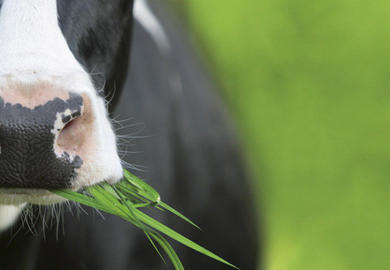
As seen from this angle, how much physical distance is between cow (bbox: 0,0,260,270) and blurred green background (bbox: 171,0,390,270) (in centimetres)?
133

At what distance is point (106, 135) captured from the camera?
4.50 ft

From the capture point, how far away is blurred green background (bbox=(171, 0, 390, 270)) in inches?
168

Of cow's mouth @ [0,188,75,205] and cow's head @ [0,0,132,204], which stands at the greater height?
cow's head @ [0,0,132,204]

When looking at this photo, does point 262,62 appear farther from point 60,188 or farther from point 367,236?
point 60,188

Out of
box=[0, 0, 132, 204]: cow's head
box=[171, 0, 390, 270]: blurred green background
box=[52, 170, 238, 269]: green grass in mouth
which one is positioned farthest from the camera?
box=[171, 0, 390, 270]: blurred green background

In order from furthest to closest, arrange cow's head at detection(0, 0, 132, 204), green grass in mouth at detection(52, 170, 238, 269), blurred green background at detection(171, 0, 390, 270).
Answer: blurred green background at detection(171, 0, 390, 270)
green grass in mouth at detection(52, 170, 238, 269)
cow's head at detection(0, 0, 132, 204)

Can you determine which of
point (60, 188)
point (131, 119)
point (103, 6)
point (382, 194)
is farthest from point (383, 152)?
point (60, 188)

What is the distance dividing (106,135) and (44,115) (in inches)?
7.1

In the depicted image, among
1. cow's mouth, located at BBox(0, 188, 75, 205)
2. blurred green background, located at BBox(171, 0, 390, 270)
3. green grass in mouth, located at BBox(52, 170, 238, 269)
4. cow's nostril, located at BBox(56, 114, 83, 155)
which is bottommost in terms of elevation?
blurred green background, located at BBox(171, 0, 390, 270)

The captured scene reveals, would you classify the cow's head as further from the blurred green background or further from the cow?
the blurred green background

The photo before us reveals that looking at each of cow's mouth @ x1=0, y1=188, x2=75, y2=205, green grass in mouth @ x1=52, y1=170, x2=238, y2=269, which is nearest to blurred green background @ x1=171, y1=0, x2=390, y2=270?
green grass in mouth @ x1=52, y1=170, x2=238, y2=269

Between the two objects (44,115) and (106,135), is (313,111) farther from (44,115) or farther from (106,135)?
(44,115)

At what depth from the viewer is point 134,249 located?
6.81 feet

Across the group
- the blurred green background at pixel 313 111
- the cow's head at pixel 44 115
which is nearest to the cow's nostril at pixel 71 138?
the cow's head at pixel 44 115
